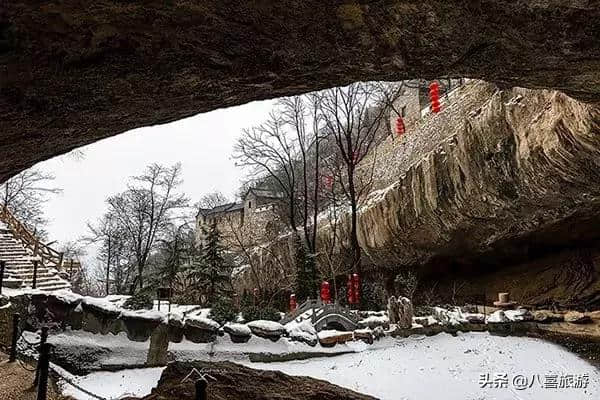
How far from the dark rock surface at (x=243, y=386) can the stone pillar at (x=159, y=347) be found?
4.24 metres

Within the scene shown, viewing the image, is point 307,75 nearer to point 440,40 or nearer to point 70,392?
point 440,40

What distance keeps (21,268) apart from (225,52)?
12652 mm

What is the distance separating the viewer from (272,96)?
10.7 ft

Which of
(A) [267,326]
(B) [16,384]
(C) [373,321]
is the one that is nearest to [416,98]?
(C) [373,321]

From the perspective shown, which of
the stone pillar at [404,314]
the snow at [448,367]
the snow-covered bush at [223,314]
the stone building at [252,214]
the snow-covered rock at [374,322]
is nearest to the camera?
the snow at [448,367]

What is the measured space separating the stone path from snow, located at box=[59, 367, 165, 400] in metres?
0.47

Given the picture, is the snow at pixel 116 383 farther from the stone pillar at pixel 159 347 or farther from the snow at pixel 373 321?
the snow at pixel 373 321

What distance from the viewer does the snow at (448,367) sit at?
6359 millimetres

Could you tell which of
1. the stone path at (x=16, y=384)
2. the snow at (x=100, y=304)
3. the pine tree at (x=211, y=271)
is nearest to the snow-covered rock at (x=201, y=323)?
the snow at (x=100, y=304)

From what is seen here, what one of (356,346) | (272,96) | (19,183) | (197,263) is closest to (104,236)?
(19,183)

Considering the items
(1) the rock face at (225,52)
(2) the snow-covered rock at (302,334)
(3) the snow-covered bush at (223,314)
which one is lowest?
(2) the snow-covered rock at (302,334)

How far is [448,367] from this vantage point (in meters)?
7.45

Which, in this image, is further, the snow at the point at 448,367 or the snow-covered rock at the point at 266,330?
the snow-covered rock at the point at 266,330

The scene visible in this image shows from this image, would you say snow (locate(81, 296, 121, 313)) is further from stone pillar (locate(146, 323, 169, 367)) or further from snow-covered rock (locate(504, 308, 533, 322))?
snow-covered rock (locate(504, 308, 533, 322))
